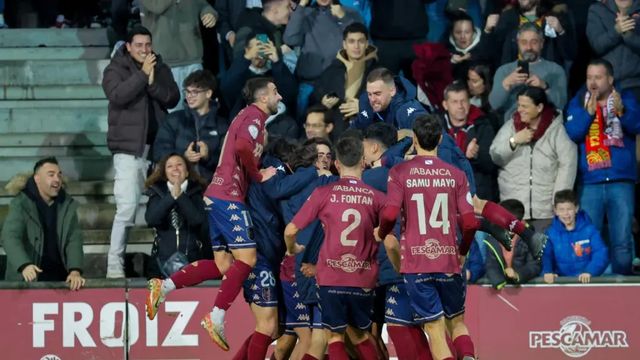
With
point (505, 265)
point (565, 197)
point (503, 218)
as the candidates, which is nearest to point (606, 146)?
point (565, 197)

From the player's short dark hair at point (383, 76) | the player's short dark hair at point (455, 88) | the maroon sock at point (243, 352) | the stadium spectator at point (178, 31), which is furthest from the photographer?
the stadium spectator at point (178, 31)

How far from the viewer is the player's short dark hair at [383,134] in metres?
14.1

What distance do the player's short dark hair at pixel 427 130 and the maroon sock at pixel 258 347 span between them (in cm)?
228

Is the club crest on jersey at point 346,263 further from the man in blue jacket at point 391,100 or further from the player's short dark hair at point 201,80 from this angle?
the player's short dark hair at point 201,80

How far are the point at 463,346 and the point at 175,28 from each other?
6.22m

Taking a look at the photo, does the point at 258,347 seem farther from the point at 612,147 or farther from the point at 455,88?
the point at 612,147

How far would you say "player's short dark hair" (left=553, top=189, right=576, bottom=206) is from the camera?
15.9m

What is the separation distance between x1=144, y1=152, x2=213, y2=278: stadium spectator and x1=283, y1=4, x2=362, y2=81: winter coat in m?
2.08

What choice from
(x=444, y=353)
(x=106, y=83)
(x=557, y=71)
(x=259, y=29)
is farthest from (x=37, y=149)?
(x=444, y=353)

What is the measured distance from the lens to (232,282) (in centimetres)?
1402

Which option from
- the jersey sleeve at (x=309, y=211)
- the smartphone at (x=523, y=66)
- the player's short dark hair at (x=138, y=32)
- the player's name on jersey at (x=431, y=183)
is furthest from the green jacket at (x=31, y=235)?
the smartphone at (x=523, y=66)

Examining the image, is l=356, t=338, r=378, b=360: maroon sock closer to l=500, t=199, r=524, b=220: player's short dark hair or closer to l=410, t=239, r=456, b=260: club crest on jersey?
l=410, t=239, r=456, b=260: club crest on jersey

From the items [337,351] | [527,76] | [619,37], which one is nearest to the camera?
[337,351]

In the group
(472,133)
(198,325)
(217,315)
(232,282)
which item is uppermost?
(472,133)
